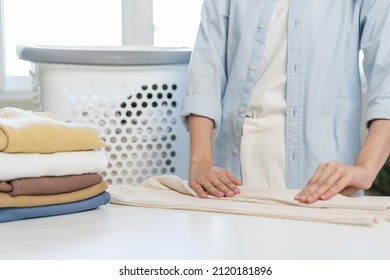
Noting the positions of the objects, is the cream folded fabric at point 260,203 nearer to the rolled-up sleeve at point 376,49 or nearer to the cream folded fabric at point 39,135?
the cream folded fabric at point 39,135

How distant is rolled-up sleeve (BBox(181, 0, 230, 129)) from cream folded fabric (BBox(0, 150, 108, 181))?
49cm

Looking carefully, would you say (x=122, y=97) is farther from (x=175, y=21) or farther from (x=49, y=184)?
(x=175, y=21)

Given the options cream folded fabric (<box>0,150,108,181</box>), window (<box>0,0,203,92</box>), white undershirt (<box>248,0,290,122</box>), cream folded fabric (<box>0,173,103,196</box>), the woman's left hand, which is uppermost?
window (<box>0,0,203,92</box>)

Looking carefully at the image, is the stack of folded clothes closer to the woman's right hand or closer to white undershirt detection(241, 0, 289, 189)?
the woman's right hand

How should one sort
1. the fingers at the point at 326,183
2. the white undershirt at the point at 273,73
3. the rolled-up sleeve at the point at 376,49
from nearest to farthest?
the fingers at the point at 326,183, the rolled-up sleeve at the point at 376,49, the white undershirt at the point at 273,73

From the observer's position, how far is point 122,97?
5.78ft

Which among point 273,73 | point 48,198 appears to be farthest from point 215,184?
point 273,73

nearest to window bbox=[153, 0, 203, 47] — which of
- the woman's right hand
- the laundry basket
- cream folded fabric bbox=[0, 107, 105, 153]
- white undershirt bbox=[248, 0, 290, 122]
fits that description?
the laundry basket

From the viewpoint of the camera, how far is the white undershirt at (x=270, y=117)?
5.41 feet

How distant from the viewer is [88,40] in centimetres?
279

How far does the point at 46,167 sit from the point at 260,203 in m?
0.35

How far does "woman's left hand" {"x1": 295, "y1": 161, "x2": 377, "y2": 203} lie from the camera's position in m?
1.22

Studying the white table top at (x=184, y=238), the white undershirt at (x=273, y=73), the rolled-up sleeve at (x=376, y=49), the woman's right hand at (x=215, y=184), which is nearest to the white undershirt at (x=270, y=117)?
the white undershirt at (x=273, y=73)

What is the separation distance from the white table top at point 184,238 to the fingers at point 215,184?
129mm
